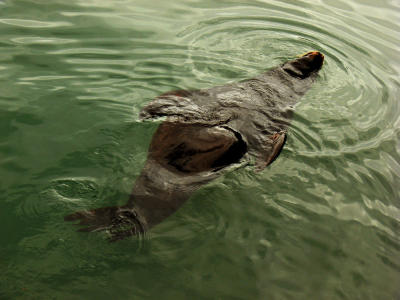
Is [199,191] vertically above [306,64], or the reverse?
[306,64]

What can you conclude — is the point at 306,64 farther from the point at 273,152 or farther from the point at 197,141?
the point at 197,141

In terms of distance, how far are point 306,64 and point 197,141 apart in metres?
2.84

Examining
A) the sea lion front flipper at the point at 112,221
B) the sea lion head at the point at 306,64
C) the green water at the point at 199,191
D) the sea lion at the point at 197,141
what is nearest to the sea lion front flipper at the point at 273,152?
the sea lion at the point at 197,141

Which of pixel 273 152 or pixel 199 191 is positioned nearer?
pixel 199 191

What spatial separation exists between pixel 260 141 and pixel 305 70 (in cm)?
205

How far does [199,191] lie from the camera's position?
3.39m

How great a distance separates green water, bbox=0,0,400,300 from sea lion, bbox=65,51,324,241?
0.42ft

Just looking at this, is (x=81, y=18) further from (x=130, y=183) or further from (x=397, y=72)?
(x=397, y=72)

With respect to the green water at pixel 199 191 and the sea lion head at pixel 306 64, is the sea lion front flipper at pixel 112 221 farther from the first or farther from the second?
the sea lion head at pixel 306 64

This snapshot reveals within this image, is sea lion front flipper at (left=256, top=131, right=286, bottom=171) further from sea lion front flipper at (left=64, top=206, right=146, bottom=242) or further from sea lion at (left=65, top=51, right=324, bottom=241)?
sea lion front flipper at (left=64, top=206, right=146, bottom=242)

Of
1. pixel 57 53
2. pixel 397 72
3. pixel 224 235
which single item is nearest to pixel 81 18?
pixel 57 53

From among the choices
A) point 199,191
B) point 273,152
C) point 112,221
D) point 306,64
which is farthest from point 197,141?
point 306,64

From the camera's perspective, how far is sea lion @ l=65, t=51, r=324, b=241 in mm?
3021

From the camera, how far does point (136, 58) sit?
17.9 feet
